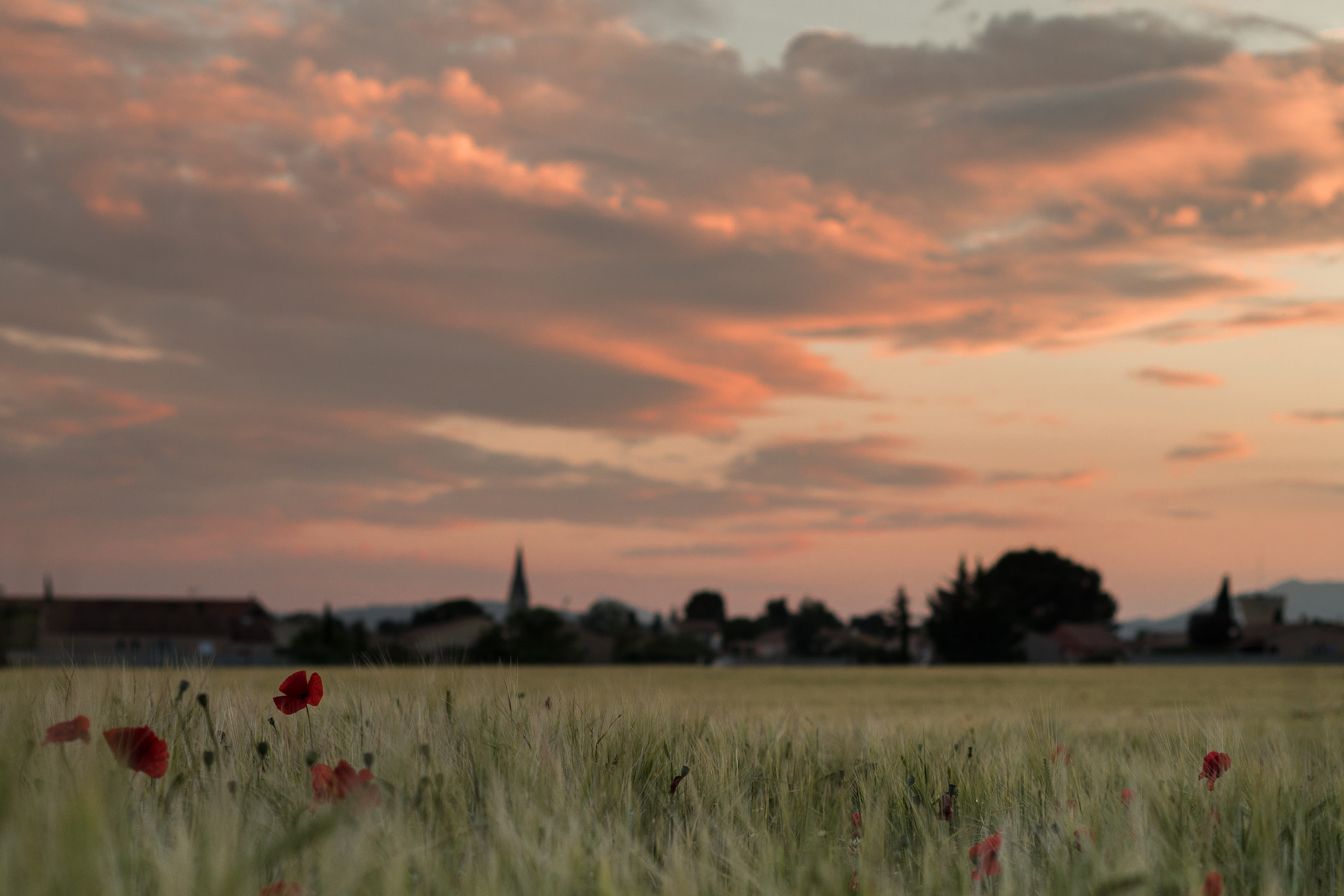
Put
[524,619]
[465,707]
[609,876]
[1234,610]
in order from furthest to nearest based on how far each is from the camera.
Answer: [1234,610], [524,619], [465,707], [609,876]

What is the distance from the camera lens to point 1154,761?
601 centimetres

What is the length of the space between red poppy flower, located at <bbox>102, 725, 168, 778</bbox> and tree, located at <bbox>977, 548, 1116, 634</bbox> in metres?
118

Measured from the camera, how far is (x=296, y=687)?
4.04 metres

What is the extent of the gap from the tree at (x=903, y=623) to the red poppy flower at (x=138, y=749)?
96.5 meters

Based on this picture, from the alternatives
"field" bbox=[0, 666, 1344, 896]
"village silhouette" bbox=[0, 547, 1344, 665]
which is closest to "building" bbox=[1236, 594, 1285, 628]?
"village silhouette" bbox=[0, 547, 1344, 665]

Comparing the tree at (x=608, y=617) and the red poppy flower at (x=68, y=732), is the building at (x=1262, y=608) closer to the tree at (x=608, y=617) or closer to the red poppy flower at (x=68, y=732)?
the tree at (x=608, y=617)

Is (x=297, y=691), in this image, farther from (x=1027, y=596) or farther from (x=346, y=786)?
(x=1027, y=596)

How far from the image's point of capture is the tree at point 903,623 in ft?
316

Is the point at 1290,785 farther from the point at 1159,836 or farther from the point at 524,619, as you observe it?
the point at 524,619

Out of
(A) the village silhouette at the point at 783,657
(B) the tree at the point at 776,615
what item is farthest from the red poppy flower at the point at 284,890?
(B) the tree at the point at 776,615

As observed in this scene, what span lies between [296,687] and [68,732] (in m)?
0.80

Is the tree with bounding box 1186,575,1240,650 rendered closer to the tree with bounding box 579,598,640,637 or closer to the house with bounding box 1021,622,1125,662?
the house with bounding box 1021,622,1125,662

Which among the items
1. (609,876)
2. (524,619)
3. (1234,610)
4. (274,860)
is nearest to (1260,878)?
(609,876)

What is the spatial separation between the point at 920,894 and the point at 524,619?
7645 cm
